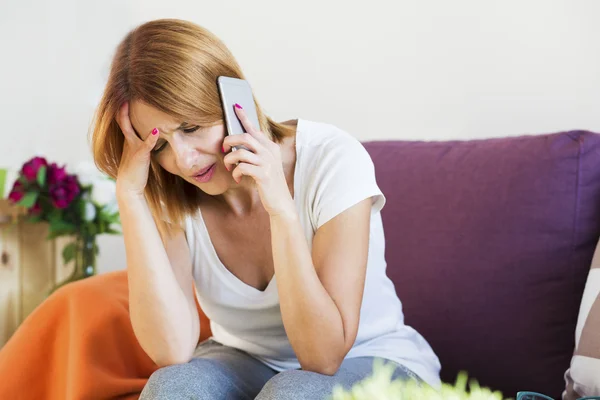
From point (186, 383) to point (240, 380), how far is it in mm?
145

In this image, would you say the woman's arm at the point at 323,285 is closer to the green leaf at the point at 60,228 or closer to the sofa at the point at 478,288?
the sofa at the point at 478,288

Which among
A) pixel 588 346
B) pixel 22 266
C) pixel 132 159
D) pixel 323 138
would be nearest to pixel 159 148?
pixel 132 159

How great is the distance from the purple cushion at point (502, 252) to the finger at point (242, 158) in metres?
0.55

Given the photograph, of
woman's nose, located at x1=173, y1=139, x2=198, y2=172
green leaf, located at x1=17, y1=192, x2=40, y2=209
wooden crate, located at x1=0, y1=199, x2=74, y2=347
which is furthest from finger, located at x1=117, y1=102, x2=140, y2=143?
wooden crate, located at x1=0, y1=199, x2=74, y2=347

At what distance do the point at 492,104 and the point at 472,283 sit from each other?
550 mm

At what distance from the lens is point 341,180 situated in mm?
1146

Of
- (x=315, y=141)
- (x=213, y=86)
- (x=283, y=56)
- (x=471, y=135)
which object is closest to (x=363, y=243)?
(x=315, y=141)

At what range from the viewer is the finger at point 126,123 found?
3.77ft

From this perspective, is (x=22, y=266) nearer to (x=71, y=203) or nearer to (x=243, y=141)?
(x=71, y=203)

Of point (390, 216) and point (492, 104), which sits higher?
point (492, 104)

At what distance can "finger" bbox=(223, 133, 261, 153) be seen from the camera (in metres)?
1.08

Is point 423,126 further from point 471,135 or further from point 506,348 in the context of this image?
point 506,348

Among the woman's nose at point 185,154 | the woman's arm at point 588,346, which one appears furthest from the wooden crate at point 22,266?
the woman's arm at point 588,346

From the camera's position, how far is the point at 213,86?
1104mm
